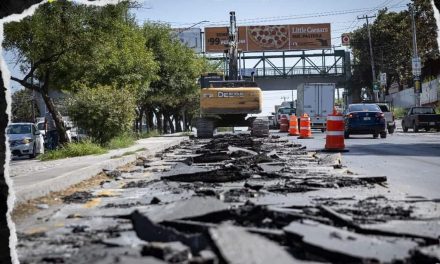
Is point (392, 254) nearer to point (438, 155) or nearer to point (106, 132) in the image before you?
point (438, 155)

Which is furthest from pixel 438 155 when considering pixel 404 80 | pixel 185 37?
Answer: pixel 185 37

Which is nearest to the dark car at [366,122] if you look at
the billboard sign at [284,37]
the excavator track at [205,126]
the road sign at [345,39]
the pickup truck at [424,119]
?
the excavator track at [205,126]

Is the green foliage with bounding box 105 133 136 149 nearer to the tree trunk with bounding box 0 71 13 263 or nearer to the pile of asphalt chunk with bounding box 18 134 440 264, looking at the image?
the pile of asphalt chunk with bounding box 18 134 440 264

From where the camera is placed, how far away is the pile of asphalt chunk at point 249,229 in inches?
166

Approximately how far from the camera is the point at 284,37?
72250 millimetres

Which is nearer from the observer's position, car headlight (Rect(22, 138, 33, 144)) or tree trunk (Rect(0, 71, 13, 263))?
tree trunk (Rect(0, 71, 13, 263))

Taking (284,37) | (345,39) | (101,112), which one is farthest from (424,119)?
(345,39)

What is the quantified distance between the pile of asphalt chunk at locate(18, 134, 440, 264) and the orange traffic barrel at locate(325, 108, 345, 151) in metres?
8.99

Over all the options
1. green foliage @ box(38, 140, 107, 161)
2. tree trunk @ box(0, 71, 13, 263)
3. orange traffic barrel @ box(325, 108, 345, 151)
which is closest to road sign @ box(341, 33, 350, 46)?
orange traffic barrel @ box(325, 108, 345, 151)

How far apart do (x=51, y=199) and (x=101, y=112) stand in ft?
39.8

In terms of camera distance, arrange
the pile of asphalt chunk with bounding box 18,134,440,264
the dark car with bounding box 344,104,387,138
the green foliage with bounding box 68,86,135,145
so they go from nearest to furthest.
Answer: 1. the pile of asphalt chunk with bounding box 18,134,440,264
2. the green foliage with bounding box 68,86,135,145
3. the dark car with bounding box 344,104,387,138

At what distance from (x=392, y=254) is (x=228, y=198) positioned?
3.18 m

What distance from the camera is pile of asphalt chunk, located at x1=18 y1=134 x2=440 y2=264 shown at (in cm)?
421

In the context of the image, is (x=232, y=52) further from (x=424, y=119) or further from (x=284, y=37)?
(x=284, y=37)
